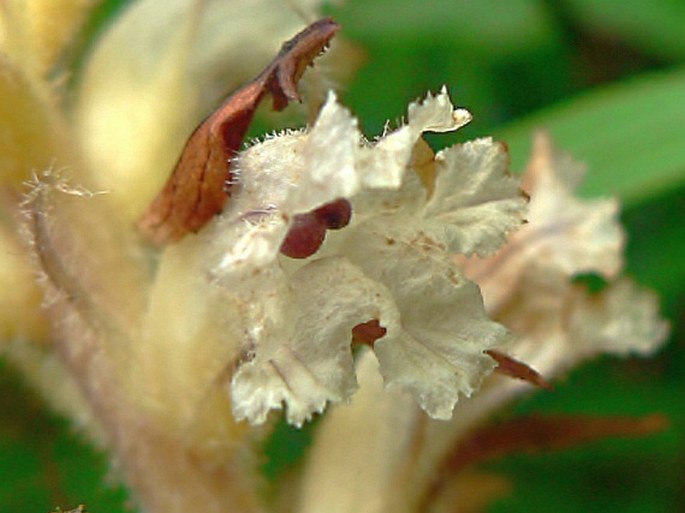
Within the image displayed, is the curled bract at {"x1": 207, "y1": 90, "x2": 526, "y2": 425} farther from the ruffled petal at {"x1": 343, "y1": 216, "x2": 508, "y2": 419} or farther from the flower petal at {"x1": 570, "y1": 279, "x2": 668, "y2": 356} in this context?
the flower petal at {"x1": 570, "y1": 279, "x2": 668, "y2": 356}

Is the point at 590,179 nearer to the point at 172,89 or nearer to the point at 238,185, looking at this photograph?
the point at 172,89

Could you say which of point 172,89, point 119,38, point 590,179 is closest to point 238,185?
point 172,89

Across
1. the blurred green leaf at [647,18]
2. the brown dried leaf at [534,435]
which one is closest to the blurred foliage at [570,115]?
the blurred green leaf at [647,18]

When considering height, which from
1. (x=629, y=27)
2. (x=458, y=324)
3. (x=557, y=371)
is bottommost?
(x=629, y=27)

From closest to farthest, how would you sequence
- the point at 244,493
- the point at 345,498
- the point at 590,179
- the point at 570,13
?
the point at 244,493 → the point at 345,498 → the point at 590,179 → the point at 570,13

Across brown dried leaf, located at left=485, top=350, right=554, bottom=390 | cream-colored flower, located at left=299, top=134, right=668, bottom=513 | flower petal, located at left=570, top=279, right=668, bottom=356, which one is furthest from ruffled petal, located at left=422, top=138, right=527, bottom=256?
flower petal, located at left=570, top=279, right=668, bottom=356

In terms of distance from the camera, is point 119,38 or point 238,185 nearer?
point 238,185

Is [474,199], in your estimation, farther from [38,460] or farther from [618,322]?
[38,460]
